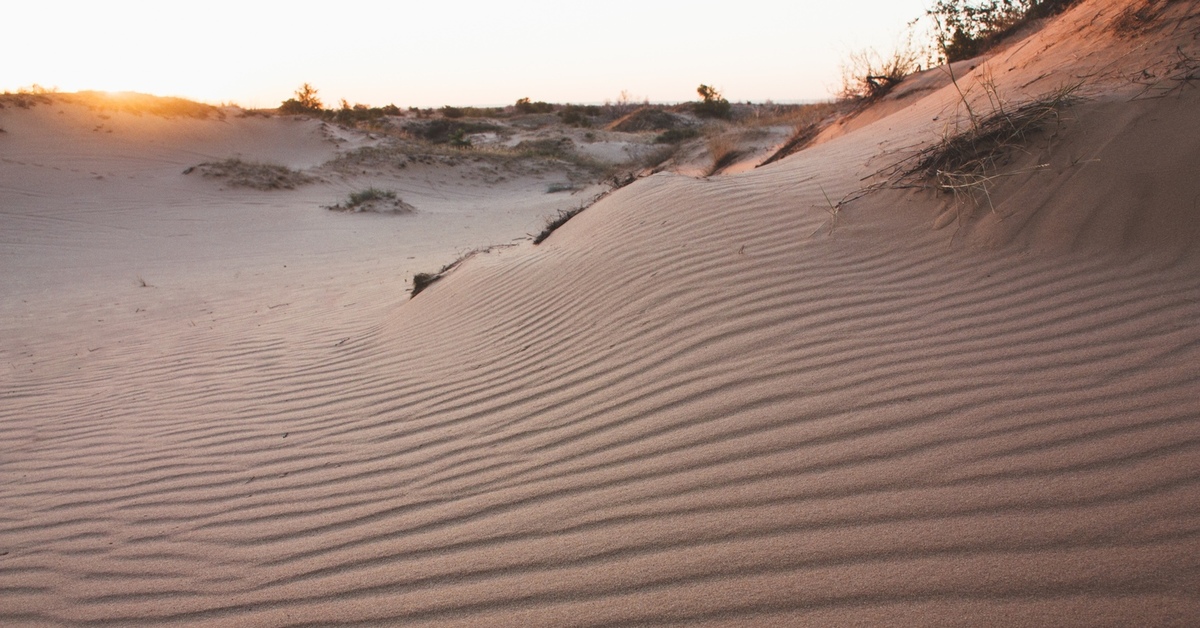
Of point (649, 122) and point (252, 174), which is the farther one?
point (649, 122)

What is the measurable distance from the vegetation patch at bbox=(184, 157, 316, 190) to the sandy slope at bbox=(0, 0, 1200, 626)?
39.2 feet

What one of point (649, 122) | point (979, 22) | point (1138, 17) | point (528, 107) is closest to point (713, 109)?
point (649, 122)

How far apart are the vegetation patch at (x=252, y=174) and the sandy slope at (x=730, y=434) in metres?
12.0

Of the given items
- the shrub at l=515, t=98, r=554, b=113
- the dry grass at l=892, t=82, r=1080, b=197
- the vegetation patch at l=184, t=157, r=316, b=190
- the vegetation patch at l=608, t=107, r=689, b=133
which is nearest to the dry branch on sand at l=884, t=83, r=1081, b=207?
the dry grass at l=892, t=82, r=1080, b=197

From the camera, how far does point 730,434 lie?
97.9 inches

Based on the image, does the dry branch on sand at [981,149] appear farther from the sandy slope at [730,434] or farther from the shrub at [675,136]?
the shrub at [675,136]

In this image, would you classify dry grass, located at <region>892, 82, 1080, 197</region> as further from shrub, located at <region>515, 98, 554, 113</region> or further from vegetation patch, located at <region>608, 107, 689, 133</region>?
shrub, located at <region>515, 98, 554, 113</region>

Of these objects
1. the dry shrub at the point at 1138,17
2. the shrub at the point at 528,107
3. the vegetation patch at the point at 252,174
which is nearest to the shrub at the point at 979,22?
the dry shrub at the point at 1138,17

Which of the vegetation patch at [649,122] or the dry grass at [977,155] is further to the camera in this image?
the vegetation patch at [649,122]

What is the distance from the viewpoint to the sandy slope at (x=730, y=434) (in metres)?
1.81

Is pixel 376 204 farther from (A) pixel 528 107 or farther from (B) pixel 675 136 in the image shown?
(A) pixel 528 107

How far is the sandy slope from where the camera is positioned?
1.81 metres

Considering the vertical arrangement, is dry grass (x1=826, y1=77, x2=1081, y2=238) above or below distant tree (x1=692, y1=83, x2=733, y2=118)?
below

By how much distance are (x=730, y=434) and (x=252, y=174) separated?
16.6m
